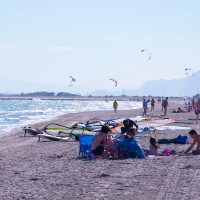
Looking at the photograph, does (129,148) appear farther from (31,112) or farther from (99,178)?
(31,112)

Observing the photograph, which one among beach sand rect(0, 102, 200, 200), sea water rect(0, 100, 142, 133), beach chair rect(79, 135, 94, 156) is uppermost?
beach chair rect(79, 135, 94, 156)

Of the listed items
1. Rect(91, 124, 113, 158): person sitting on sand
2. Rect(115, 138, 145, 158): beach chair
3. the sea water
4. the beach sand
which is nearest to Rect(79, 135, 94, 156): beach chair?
the beach sand

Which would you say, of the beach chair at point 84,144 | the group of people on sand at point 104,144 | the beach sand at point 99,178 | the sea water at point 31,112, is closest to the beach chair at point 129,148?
the group of people on sand at point 104,144

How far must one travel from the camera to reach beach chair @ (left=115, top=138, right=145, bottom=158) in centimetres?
655

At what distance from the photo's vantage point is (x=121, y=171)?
5.42 m

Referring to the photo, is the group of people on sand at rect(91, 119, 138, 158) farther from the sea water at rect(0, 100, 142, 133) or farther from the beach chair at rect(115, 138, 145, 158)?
the sea water at rect(0, 100, 142, 133)

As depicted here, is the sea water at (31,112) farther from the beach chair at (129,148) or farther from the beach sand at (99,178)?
the beach chair at (129,148)

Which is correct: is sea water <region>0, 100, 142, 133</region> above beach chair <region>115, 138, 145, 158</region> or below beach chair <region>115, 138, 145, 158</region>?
below

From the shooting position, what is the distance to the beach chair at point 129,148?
21.5 ft

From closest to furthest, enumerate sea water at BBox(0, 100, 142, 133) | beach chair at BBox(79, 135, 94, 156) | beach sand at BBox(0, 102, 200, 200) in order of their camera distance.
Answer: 1. beach sand at BBox(0, 102, 200, 200)
2. beach chair at BBox(79, 135, 94, 156)
3. sea water at BBox(0, 100, 142, 133)

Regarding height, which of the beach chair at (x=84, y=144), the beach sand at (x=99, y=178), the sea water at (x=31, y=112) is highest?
the beach chair at (x=84, y=144)

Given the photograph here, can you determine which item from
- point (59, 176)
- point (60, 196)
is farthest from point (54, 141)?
point (60, 196)

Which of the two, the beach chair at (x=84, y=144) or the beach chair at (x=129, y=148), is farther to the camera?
the beach chair at (x=84, y=144)

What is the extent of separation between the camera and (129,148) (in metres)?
6.61
